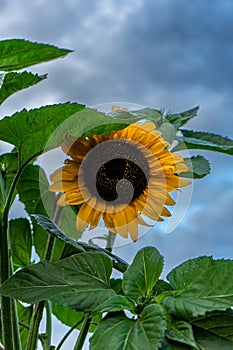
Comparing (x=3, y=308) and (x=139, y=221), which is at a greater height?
(x=139, y=221)

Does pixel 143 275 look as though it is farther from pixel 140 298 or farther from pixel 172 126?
pixel 172 126

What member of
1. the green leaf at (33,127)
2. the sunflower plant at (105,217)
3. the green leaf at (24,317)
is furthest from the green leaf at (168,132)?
the green leaf at (24,317)

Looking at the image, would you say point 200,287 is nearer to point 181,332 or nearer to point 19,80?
point 181,332

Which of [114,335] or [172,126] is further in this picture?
[172,126]

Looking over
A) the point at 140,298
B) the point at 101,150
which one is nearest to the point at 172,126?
the point at 101,150

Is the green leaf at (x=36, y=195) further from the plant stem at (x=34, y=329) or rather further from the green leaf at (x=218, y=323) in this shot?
the green leaf at (x=218, y=323)

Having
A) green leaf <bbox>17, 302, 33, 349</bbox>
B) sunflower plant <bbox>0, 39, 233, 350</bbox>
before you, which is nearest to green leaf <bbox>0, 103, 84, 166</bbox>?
sunflower plant <bbox>0, 39, 233, 350</bbox>

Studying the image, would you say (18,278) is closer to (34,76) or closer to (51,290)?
(51,290)
